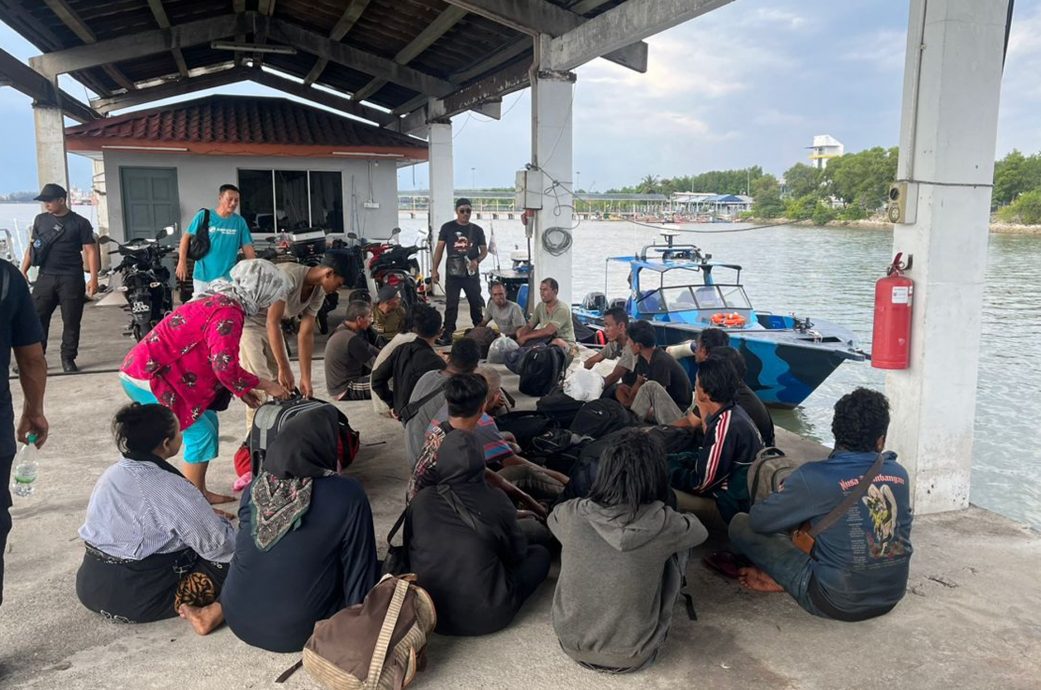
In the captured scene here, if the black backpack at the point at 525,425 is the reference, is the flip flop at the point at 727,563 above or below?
below

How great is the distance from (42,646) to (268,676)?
0.87 meters

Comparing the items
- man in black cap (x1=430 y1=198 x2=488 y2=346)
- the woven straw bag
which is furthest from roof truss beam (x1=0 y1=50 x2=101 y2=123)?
the woven straw bag

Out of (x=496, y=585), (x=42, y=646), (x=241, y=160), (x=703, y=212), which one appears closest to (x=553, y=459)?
(x=496, y=585)

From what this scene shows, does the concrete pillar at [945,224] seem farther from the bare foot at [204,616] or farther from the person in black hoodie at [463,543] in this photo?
the bare foot at [204,616]

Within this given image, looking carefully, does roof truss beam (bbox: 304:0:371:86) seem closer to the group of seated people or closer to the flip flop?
the group of seated people

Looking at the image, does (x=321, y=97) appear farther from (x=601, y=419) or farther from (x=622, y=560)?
(x=622, y=560)

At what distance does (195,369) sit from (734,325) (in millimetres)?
6603

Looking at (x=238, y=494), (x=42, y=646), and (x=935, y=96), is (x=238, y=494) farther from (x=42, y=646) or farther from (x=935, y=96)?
(x=935, y=96)

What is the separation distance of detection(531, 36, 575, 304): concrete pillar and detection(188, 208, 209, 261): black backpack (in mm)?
3735

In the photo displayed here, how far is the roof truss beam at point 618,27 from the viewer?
6.37 m

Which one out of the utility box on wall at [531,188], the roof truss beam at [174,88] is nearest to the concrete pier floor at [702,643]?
the utility box on wall at [531,188]

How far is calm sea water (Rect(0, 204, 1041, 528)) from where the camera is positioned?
8.02 m

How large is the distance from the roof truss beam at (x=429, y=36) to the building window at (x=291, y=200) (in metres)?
2.03

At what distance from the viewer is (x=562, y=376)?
21.4 ft
